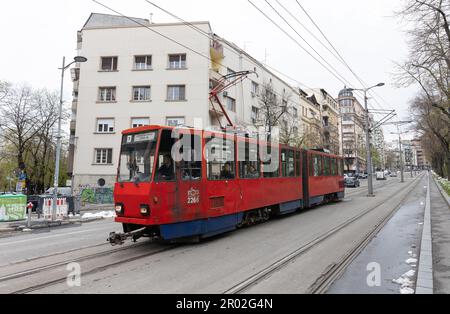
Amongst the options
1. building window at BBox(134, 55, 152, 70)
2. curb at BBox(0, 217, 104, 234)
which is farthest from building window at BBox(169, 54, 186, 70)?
curb at BBox(0, 217, 104, 234)

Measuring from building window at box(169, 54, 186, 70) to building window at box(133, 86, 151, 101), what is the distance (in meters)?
3.23

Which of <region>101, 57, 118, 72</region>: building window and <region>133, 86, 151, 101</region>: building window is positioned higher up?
<region>101, 57, 118, 72</region>: building window

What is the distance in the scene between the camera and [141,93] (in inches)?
1233

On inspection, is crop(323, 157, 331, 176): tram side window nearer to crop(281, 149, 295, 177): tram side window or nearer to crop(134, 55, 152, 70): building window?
crop(281, 149, 295, 177): tram side window

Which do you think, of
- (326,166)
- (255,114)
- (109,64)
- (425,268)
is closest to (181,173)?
(425,268)

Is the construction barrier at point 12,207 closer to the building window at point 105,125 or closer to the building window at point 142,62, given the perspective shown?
the building window at point 105,125

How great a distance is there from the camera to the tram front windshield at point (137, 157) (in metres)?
7.67

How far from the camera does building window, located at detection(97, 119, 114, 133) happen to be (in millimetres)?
31172
